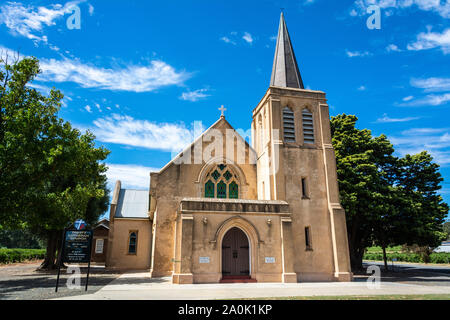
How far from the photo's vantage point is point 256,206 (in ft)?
59.9

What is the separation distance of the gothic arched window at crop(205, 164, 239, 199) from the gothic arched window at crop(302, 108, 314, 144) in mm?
6013

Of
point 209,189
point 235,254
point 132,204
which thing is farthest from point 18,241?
point 235,254

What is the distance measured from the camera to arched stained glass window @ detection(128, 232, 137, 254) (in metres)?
25.4

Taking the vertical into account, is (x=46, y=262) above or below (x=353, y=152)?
below

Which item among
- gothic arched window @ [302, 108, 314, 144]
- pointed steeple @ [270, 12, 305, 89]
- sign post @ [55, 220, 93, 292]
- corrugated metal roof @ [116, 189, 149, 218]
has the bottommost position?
sign post @ [55, 220, 93, 292]

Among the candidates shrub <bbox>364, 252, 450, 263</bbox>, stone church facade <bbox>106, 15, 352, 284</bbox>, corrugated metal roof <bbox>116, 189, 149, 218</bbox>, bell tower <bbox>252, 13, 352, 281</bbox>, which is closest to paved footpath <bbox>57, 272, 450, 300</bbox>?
stone church facade <bbox>106, 15, 352, 284</bbox>

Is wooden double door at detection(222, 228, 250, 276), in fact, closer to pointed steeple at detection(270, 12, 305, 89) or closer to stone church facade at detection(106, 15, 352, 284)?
stone church facade at detection(106, 15, 352, 284)

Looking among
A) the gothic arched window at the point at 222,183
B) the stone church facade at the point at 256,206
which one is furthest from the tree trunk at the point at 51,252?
the gothic arched window at the point at 222,183

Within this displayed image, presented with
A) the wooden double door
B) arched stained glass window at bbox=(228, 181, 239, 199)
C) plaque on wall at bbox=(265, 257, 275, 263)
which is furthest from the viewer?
arched stained glass window at bbox=(228, 181, 239, 199)

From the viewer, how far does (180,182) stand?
21328mm

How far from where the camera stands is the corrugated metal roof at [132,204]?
26688mm

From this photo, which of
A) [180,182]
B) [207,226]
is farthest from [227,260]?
[180,182]
